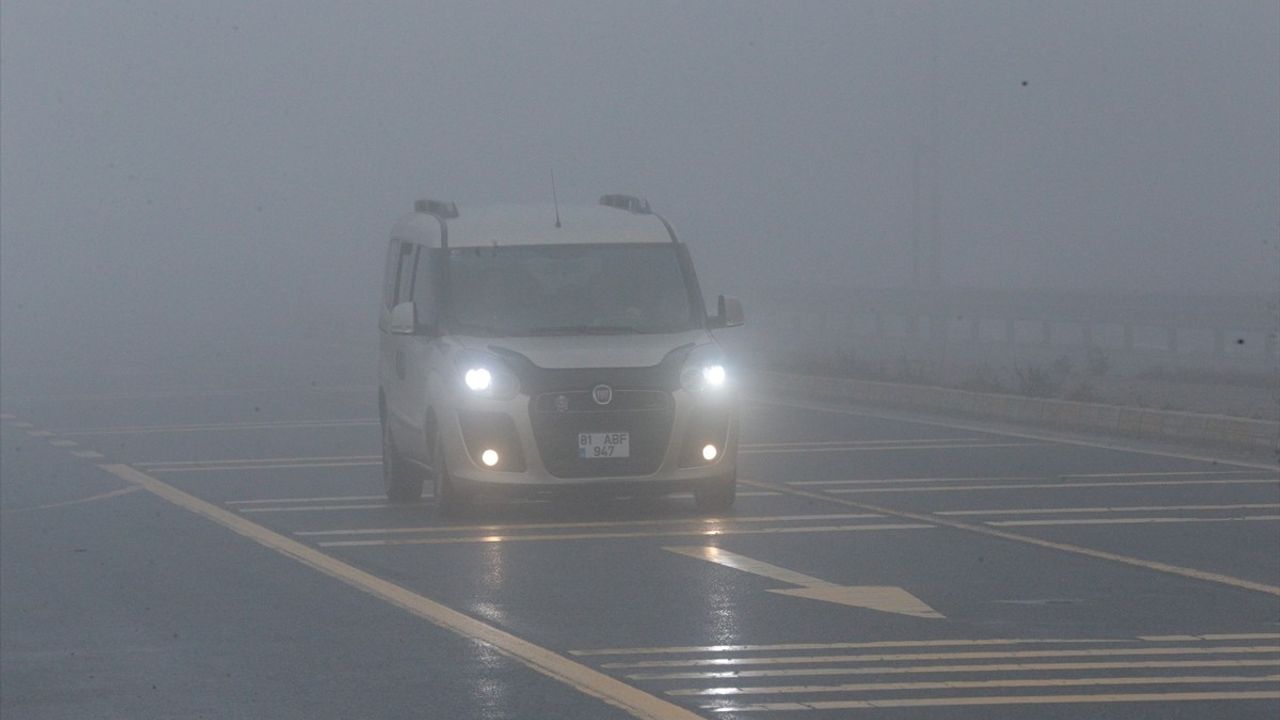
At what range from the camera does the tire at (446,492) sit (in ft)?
47.9

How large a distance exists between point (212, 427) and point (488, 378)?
11.1 m

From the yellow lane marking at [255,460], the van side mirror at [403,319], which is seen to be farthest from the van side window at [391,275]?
the yellow lane marking at [255,460]

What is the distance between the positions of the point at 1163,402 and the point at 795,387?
233 inches

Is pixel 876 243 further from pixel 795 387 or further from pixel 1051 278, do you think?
pixel 795 387

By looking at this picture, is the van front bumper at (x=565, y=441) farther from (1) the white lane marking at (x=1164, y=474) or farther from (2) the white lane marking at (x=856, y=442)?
(2) the white lane marking at (x=856, y=442)

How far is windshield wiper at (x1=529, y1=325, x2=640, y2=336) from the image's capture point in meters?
15.0

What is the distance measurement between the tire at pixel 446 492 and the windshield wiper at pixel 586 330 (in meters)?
1.02

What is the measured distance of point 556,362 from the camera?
14414mm

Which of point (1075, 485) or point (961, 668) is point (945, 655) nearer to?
point (961, 668)

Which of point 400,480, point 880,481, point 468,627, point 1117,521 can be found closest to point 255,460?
point 400,480

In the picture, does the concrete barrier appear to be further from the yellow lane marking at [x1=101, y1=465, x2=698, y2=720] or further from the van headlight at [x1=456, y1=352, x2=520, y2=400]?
the yellow lane marking at [x1=101, y1=465, x2=698, y2=720]

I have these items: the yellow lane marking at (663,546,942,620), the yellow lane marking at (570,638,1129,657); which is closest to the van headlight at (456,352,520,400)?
the yellow lane marking at (663,546,942,620)

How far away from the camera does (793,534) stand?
13.7m

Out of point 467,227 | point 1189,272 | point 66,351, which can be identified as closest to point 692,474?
point 467,227
